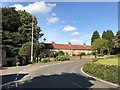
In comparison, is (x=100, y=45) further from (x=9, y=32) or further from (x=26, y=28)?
(x=9, y=32)

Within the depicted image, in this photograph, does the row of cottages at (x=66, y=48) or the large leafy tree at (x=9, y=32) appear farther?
the row of cottages at (x=66, y=48)

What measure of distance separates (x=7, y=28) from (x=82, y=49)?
8233 centimetres

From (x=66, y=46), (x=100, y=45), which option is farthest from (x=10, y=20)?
(x=66, y=46)

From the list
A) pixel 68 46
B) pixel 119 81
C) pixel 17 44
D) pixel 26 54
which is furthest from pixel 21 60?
pixel 68 46

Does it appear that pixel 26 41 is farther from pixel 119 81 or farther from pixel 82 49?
pixel 82 49

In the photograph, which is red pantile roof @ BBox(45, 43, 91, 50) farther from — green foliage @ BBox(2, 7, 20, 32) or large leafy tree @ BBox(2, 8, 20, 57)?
large leafy tree @ BBox(2, 8, 20, 57)

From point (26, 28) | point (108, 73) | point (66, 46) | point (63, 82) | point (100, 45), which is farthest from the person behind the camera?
point (66, 46)

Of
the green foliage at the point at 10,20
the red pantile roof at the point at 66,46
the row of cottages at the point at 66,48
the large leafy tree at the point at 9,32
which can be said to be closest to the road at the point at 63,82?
the large leafy tree at the point at 9,32

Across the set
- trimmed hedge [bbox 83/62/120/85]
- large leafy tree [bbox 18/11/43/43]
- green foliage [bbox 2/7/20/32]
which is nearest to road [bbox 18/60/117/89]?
trimmed hedge [bbox 83/62/120/85]

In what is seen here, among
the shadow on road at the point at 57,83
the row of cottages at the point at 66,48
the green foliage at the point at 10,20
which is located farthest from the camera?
the row of cottages at the point at 66,48

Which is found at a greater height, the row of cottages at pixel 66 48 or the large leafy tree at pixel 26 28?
the large leafy tree at pixel 26 28

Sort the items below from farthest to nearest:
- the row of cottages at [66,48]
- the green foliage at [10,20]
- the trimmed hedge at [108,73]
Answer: the row of cottages at [66,48] → the green foliage at [10,20] → the trimmed hedge at [108,73]

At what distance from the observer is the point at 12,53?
60562 mm

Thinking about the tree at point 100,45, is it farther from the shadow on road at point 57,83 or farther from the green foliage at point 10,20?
the shadow on road at point 57,83
